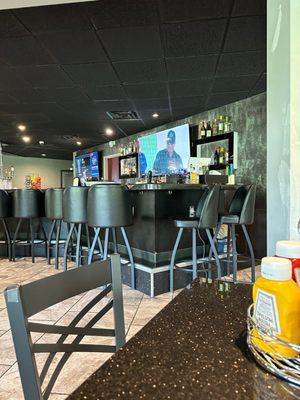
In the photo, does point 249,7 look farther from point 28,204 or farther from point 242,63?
point 28,204

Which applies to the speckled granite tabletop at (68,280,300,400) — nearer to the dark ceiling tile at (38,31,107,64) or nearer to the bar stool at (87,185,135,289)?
the bar stool at (87,185,135,289)

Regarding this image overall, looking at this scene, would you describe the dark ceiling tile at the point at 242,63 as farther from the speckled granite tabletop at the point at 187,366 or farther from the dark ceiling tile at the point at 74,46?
the speckled granite tabletop at the point at 187,366

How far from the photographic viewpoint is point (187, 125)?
641cm

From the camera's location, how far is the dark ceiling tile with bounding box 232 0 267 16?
2667mm

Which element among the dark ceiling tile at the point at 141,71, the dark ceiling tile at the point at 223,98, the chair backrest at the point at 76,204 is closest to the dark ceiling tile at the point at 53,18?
the dark ceiling tile at the point at 141,71

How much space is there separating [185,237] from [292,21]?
2851mm

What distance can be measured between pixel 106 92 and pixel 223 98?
191cm

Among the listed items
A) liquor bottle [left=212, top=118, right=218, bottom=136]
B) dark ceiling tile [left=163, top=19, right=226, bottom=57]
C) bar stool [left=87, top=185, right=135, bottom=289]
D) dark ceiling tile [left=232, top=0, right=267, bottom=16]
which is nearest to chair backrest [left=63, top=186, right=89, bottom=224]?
bar stool [left=87, top=185, right=135, bottom=289]

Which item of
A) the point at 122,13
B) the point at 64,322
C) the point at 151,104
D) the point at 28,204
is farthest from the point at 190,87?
the point at 64,322

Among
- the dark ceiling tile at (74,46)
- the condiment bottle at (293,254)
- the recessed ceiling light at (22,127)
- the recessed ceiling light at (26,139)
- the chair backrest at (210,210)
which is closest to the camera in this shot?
the condiment bottle at (293,254)

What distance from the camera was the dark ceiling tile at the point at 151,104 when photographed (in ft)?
17.6

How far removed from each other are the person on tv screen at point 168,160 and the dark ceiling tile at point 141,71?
2.52m

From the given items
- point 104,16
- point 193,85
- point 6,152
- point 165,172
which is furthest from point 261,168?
point 6,152

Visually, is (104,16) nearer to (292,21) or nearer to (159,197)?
(159,197)
